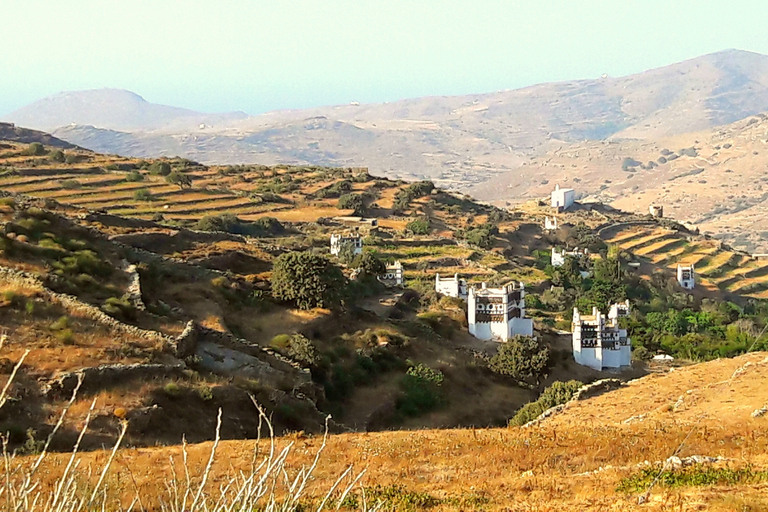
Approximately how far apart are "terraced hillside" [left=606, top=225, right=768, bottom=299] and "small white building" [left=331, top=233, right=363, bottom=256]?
3053 centimetres

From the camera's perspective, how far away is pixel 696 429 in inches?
496

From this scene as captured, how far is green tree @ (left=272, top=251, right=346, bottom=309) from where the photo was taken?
24438 millimetres

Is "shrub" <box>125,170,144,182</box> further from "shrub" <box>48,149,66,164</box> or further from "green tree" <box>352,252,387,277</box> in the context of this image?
"green tree" <box>352,252,387,277</box>

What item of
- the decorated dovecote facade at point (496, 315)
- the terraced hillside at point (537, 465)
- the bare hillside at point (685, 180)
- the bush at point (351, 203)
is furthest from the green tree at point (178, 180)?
the bare hillside at point (685, 180)

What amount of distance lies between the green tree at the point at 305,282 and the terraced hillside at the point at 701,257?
141 feet

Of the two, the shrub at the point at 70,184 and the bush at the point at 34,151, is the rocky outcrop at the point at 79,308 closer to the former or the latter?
the shrub at the point at 70,184

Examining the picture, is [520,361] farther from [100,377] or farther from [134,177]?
[134,177]

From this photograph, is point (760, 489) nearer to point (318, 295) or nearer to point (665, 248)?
point (318, 295)

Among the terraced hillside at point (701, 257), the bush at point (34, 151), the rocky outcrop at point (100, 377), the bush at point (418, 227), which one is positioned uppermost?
the bush at point (34, 151)

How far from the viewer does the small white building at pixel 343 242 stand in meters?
42.5

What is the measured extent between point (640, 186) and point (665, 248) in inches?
3698

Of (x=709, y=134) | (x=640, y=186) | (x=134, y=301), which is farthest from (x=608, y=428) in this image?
(x=709, y=134)

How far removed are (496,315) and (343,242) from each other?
51.9 feet

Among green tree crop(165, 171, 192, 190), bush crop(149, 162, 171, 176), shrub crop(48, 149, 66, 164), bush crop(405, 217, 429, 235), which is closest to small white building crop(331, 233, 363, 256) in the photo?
bush crop(405, 217, 429, 235)
